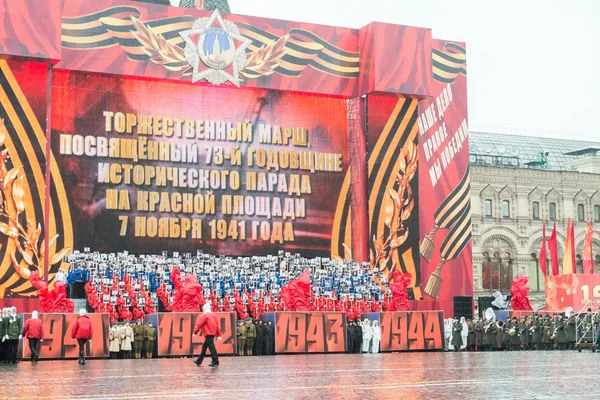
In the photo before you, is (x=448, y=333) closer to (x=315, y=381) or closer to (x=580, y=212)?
(x=315, y=381)

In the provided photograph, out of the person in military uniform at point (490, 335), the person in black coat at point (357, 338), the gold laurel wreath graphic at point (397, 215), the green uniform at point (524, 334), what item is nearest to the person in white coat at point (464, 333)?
the person in military uniform at point (490, 335)

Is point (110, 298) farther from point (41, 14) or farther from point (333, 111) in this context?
point (333, 111)

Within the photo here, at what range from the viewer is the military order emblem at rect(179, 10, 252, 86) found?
34.8 m

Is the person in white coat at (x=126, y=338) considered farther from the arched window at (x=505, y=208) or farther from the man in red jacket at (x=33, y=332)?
the arched window at (x=505, y=208)

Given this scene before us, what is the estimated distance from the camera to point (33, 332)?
23.8 meters

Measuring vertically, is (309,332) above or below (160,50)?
below

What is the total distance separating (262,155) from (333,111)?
11.2 feet

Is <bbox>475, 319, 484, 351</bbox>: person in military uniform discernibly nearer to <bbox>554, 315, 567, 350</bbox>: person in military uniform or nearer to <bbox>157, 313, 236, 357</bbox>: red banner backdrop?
<bbox>554, 315, 567, 350</bbox>: person in military uniform

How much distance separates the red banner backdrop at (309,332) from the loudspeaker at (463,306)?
951 cm

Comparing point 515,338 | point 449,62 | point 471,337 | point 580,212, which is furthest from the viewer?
point 580,212

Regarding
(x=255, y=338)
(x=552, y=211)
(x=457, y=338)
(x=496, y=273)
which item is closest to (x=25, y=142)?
(x=255, y=338)

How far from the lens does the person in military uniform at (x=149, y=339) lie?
27.2 metres

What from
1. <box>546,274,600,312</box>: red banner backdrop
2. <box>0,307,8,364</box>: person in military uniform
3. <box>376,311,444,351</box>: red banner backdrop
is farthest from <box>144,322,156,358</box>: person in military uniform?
<box>546,274,600,312</box>: red banner backdrop

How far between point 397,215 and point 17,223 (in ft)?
45.2
